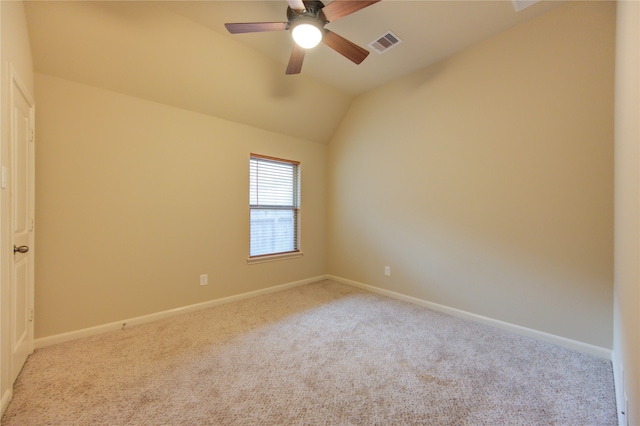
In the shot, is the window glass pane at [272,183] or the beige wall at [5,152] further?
the window glass pane at [272,183]

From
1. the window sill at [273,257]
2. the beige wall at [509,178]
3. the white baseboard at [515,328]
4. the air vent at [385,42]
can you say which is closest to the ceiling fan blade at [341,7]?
the air vent at [385,42]

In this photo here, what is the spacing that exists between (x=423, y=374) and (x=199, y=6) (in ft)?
11.7

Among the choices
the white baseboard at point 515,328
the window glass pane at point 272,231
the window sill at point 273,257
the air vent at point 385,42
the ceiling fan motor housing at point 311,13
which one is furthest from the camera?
the window glass pane at point 272,231

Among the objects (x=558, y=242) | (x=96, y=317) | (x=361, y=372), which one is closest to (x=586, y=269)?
(x=558, y=242)

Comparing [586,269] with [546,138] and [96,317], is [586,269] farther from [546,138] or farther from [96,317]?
[96,317]

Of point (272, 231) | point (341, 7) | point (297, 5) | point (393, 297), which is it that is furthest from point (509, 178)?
point (272, 231)

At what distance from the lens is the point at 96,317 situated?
2.60m

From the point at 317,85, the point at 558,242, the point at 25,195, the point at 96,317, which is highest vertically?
the point at 317,85

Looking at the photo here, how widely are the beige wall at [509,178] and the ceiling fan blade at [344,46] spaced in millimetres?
1405

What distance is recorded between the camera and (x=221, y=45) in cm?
279

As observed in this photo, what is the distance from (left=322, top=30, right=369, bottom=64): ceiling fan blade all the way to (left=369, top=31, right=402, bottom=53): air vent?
1.98 feet

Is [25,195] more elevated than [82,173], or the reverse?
[82,173]

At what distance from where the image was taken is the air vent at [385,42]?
8.97 ft

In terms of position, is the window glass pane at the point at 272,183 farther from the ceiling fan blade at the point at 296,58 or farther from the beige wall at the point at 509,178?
the ceiling fan blade at the point at 296,58
